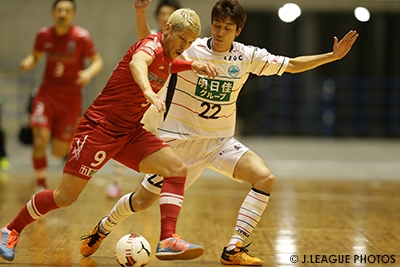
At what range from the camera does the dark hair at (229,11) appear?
15.0 feet

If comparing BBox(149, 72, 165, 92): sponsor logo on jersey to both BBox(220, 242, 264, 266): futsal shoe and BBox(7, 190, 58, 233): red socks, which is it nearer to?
BBox(7, 190, 58, 233): red socks

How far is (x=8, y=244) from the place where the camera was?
441 centimetres

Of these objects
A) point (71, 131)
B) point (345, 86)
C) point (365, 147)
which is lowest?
point (365, 147)

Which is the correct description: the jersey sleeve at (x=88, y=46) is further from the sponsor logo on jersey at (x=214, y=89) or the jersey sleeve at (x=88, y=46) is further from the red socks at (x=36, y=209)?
the red socks at (x=36, y=209)

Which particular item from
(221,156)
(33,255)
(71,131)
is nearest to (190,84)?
(221,156)

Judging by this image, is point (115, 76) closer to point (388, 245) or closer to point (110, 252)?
point (110, 252)

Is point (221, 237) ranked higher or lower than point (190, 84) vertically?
lower

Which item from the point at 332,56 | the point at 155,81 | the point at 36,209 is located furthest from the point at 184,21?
the point at 36,209

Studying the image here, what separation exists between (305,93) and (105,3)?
6.27 m

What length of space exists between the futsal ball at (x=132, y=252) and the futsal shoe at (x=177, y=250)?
29 centimetres

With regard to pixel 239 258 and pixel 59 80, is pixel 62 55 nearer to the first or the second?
pixel 59 80

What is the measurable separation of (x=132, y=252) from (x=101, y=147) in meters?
0.75

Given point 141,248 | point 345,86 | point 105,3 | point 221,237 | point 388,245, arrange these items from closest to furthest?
point 141,248 < point 388,245 < point 221,237 < point 105,3 < point 345,86

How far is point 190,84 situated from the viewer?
4.88 metres
